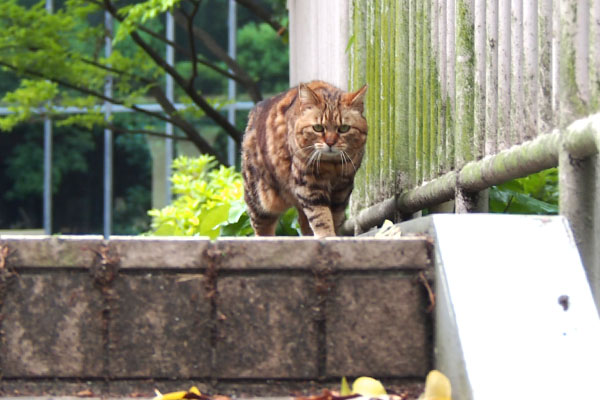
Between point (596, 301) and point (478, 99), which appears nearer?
point (596, 301)

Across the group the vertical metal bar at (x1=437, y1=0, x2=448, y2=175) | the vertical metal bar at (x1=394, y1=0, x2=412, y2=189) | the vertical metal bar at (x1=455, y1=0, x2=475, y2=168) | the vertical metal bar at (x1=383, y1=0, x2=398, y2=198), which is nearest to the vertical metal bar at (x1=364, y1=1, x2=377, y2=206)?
the vertical metal bar at (x1=383, y1=0, x2=398, y2=198)

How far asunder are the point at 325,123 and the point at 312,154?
0.15 metres

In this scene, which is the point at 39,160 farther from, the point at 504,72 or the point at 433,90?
the point at 504,72

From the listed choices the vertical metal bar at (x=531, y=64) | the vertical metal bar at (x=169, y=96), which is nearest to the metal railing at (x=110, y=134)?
the vertical metal bar at (x=169, y=96)

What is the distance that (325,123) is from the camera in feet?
12.1

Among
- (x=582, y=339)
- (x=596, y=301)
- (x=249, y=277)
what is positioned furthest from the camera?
(x=249, y=277)

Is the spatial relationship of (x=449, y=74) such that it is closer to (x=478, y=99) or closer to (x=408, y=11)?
(x=478, y=99)

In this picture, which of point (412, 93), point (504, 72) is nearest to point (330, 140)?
point (412, 93)

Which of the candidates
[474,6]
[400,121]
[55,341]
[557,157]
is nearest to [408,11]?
[400,121]

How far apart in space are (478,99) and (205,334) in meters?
1.10

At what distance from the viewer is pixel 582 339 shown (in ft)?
4.88

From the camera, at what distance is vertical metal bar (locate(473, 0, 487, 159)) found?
7.59ft

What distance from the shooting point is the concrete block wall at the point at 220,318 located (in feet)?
5.52

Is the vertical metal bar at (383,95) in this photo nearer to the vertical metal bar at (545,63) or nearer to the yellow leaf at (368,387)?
the vertical metal bar at (545,63)
